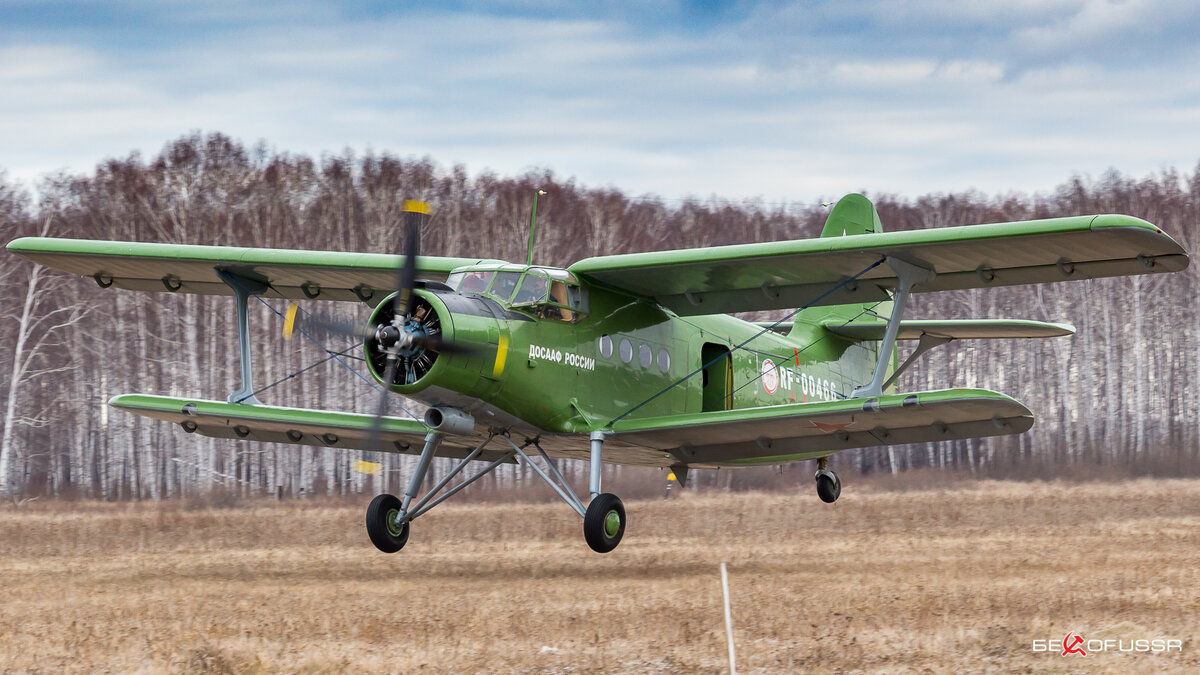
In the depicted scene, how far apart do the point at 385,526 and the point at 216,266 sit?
4.54 meters

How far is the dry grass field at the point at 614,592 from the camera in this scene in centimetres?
896

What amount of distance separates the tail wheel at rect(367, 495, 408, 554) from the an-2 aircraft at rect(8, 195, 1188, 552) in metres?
0.02

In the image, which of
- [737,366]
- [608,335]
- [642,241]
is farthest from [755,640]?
[642,241]

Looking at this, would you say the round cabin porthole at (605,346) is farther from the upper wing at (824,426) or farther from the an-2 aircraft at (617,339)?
the upper wing at (824,426)

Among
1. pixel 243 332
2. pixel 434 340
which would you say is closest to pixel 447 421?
pixel 434 340

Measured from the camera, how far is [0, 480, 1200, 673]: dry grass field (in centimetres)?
896

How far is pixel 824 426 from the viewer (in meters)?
13.8

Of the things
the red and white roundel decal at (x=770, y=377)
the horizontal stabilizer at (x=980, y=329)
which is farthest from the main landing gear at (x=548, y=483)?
the horizontal stabilizer at (x=980, y=329)

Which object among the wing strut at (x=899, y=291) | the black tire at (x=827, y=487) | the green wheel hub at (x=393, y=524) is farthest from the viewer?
the black tire at (x=827, y=487)

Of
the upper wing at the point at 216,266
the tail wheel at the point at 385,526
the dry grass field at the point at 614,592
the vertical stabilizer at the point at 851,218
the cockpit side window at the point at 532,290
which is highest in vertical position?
the vertical stabilizer at the point at 851,218

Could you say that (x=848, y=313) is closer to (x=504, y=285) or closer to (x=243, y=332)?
(x=504, y=285)

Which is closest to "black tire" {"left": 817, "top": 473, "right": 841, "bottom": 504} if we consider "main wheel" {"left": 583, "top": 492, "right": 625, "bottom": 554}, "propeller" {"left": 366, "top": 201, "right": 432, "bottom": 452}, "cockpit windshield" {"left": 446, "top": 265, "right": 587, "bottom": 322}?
"main wheel" {"left": 583, "top": 492, "right": 625, "bottom": 554}

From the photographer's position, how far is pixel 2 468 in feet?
109

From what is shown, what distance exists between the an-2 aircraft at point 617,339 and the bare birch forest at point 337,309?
672 inches
